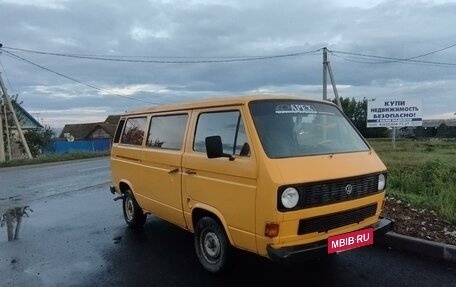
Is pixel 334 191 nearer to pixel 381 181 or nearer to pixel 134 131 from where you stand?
pixel 381 181

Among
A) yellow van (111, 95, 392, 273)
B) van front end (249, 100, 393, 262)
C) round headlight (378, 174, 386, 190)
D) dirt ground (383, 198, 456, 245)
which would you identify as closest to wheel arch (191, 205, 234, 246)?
yellow van (111, 95, 392, 273)

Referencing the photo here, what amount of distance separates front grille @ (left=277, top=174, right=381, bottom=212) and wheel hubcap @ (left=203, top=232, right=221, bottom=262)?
3.98ft

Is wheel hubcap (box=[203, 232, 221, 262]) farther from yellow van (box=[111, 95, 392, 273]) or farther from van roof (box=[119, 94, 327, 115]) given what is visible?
van roof (box=[119, 94, 327, 115])

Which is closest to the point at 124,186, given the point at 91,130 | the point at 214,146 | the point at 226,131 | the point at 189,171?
the point at 189,171

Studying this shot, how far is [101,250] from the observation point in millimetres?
6164

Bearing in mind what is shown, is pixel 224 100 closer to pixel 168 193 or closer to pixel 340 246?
pixel 168 193

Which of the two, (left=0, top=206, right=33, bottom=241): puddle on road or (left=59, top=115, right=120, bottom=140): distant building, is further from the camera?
(left=59, top=115, right=120, bottom=140): distant building

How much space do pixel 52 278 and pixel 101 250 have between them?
1.06 metres

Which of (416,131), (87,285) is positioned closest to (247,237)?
(87,285)

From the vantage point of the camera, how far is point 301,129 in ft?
15.7

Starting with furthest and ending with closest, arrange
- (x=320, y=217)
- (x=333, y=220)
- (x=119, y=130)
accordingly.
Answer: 1. (x=119, y=130)
2. (x=333, y=220)
3. (x=320, y=217)

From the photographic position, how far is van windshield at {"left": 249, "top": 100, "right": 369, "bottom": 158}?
14.6 feet

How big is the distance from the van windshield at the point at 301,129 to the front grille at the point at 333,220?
0.66 meters

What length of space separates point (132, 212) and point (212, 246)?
264 cm
